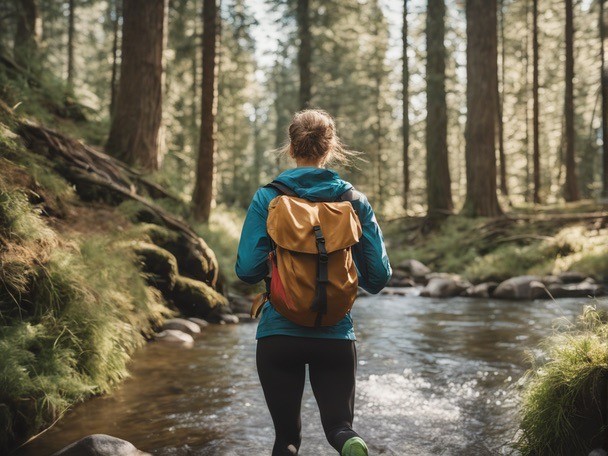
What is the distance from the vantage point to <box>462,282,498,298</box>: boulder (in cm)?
1332

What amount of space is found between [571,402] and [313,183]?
2.44 m

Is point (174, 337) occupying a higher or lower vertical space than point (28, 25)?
lower

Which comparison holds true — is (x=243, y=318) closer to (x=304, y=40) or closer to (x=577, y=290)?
(x=577, y=290)

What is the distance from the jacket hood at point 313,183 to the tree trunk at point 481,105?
1565cm

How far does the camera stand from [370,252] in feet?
9.53

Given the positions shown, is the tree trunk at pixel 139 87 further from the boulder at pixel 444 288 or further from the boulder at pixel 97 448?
the boulder at pixel 97 448

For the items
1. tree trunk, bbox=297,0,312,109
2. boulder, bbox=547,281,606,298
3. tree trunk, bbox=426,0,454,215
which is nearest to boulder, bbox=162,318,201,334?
boulder, bbox=547,281,606,298

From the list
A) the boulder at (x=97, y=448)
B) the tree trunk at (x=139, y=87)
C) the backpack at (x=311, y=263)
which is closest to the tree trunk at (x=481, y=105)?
the tree trunk at (x=139, y=87)

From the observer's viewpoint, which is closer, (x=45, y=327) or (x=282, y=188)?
(x=282, y=188)

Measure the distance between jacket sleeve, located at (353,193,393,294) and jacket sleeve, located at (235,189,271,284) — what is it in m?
0.48

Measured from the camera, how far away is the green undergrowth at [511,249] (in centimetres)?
1354

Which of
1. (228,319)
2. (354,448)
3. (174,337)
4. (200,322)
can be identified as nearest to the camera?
(354,448)

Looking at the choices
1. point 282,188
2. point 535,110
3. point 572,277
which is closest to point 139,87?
point 572,277

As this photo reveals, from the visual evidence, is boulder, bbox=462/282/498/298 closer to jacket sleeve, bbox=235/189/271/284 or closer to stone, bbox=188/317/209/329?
stone, bbox=188/317/209/329
